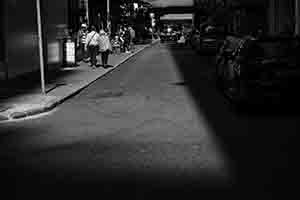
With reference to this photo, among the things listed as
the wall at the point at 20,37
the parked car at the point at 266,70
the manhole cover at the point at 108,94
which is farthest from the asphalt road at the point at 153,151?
the wall at the point at 20,37

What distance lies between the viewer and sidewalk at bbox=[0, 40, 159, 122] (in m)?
11.0

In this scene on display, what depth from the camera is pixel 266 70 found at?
1006 cm

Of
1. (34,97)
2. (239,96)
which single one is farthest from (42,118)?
(239,96)

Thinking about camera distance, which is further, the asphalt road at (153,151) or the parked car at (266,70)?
the parked car at (266,70)

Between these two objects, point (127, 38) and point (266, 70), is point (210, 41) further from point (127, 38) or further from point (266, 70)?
point (266, 70)

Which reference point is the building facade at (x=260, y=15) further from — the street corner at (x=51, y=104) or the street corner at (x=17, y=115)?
the street corner at (x=17, y=115)

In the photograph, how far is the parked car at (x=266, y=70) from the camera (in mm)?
10047

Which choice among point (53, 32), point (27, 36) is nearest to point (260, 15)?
point (53, 32)

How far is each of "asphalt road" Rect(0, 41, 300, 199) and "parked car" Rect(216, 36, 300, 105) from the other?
435 mm

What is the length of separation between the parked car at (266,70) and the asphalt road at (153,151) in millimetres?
435

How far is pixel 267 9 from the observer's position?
35.2m

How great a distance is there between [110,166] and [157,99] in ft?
21.4

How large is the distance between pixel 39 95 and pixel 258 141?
726 cm

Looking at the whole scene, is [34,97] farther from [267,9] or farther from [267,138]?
[267,9]
